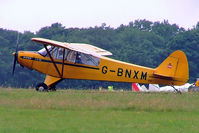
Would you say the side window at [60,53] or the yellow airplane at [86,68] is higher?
the side window at [60,53]

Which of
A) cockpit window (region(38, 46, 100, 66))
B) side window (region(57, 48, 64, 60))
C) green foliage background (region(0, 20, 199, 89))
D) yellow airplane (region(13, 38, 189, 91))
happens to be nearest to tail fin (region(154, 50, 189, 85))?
yellow airplane (region(13, 38, 189, 91))

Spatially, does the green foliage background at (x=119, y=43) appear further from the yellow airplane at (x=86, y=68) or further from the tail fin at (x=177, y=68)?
the tail fin at (x=177, y=68)

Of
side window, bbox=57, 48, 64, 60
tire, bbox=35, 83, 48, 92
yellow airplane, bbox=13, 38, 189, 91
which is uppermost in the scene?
side window, bbox=57, 48, 64, 60

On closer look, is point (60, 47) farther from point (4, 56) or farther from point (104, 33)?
point (104, 33)

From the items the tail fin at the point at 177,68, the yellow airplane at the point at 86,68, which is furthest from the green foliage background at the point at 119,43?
the tail fin at the point at 177,68

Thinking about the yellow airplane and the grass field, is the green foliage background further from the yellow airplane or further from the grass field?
the grass field

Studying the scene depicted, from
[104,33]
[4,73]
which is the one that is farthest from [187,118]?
[104,33]

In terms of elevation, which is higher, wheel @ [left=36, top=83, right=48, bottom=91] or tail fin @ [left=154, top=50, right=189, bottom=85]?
tail fin @ [left=154, top=50, right=189, bottom=85]

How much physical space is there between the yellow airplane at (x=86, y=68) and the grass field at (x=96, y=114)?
2.66m

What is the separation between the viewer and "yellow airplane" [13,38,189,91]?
21891 millimetres

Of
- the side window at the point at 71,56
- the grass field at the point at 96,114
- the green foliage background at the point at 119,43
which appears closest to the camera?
the grass field at the point at 96,114

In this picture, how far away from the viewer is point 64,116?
14.7m

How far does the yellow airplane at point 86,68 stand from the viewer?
862 inches

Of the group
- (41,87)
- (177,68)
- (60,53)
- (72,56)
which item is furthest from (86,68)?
(177,68)
